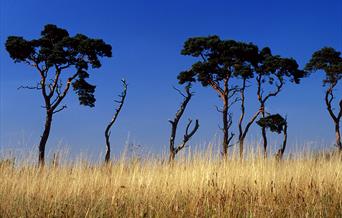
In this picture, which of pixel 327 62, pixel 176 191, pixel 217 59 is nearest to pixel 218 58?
pixel 217 59

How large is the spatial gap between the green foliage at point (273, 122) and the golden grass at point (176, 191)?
1344 cm

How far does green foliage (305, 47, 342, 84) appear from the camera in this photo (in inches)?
1059

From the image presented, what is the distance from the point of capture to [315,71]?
27.7 m

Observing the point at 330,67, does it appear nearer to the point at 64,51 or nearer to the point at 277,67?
the point at 277,67

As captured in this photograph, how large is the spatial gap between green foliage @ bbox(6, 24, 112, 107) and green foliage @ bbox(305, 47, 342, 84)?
42.9 feet

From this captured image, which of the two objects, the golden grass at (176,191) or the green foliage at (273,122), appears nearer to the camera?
the golden grass at (176,191)

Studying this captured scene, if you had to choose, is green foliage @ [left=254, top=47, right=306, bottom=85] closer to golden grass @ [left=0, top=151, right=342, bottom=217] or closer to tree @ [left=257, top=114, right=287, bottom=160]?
tree @ [left=257, top=114, right=287, bottom=160]

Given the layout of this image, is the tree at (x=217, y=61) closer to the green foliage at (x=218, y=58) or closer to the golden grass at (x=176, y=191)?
the green foliage at (x=218, y=58)

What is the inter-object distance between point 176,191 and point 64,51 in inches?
642

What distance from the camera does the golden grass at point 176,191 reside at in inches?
237

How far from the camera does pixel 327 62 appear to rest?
89.8 ft

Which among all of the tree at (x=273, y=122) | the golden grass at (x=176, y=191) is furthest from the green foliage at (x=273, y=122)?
the golden grass at (x=176, y=191)

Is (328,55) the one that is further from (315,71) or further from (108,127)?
(108,127)

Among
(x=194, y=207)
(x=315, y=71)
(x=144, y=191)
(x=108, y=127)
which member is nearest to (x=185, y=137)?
(x=108, y=127)
